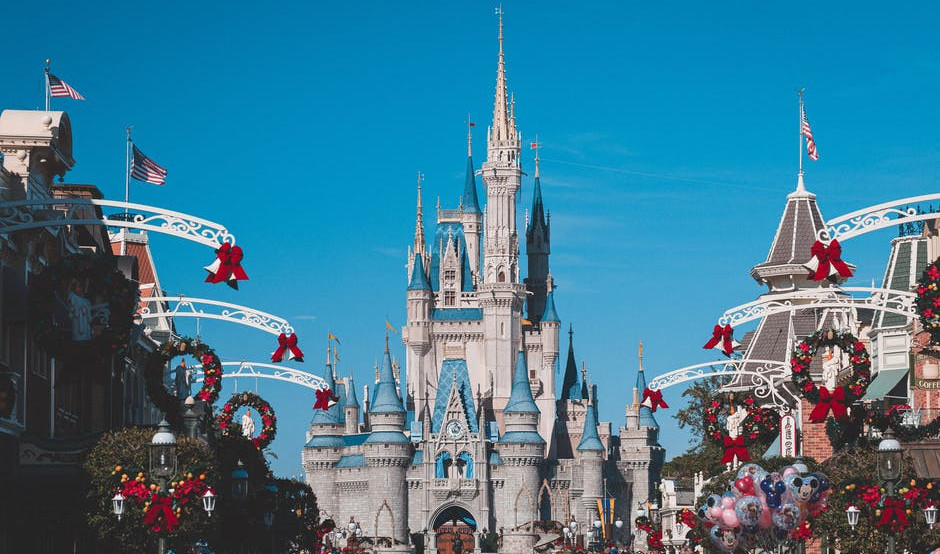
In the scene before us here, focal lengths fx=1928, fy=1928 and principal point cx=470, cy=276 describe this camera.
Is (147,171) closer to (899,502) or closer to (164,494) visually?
(164,494)

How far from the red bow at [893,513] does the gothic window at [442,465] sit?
126995mm

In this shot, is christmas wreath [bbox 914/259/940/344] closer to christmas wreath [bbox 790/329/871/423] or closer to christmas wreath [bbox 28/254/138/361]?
christmas wreath [bbox 790/329/871/423]

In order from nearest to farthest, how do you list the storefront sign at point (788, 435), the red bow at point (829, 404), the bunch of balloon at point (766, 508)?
the bunch of balloon at point (766, 508), the red bow at point (829, 404), the storefront sign at point (788, 435)

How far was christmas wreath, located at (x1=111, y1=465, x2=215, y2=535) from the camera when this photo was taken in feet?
101

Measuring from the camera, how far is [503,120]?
566ft

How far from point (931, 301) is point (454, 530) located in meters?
129

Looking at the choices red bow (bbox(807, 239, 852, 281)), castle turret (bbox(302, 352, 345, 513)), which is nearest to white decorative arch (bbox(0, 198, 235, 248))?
red bow (bbox(807, 239, 852, 281))

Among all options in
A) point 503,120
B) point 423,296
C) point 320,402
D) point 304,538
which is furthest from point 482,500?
point 320,402

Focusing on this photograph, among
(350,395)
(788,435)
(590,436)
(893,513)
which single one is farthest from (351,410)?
(893,513)

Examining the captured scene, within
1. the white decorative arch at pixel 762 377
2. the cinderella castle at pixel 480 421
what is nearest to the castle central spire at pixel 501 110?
the cinderella castle at pixel 480 421

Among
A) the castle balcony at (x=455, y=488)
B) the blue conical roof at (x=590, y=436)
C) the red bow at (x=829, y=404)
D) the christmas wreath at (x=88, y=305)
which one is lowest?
the red bow at (x=829, y=404)

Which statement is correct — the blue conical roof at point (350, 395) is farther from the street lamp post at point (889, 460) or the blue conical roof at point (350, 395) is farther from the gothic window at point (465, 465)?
the street lamp post at point (889, 460)

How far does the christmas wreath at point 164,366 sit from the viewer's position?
4153 centimetres

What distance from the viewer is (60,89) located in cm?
4153
